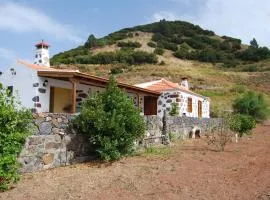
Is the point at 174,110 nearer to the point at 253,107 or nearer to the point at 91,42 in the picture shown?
the point at 253,107

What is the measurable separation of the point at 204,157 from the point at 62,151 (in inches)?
177

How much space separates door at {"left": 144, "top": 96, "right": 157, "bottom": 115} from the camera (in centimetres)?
2386

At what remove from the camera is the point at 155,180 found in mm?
9000

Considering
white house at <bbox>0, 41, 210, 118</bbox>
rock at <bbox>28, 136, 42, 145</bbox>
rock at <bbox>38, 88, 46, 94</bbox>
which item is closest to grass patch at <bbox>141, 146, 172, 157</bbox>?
white house at <bbox>0, 41, 210, 118</bbox>

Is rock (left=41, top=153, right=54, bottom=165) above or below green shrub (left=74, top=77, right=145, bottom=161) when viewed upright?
below

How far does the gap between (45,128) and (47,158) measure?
2.66 ft

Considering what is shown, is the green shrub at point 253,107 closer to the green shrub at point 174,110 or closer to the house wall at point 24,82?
the green shrub at point 174,110

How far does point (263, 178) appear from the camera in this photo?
29.4 ft

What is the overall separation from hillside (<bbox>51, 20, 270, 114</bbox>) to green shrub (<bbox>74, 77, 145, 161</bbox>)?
23068 mm

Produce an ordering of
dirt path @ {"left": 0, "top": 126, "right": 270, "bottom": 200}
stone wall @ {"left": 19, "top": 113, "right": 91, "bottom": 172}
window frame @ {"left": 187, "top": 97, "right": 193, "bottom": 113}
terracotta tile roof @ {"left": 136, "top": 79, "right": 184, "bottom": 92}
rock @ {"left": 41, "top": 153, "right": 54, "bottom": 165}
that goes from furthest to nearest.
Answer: window frame @ {"left": 187, "top": 97, "right": 193, "bottom": 113}
terracotta tile roof @ {"left": 136, "top": 79, "right": 184, "bottom": 92}
rock @ {"left": 41, "top": 153, "right": 54, "bottom": 165}
stone wall @ {"left": 19, "top": 113, "right": 91, "bottom": 172}
dirt path @ {"left": 0, "top": 126, "right": 270, "bottom": 200}

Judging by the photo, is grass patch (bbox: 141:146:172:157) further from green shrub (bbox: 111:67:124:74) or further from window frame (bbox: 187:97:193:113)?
green shrub (bbox: 111:67:124:74)

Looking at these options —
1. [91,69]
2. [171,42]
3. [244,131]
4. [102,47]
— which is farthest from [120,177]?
[171,42]

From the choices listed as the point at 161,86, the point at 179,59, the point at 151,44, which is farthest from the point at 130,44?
the point at 161,86

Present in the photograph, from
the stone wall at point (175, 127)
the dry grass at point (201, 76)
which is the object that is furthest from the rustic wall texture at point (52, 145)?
the dry grass at point (201, 76)
